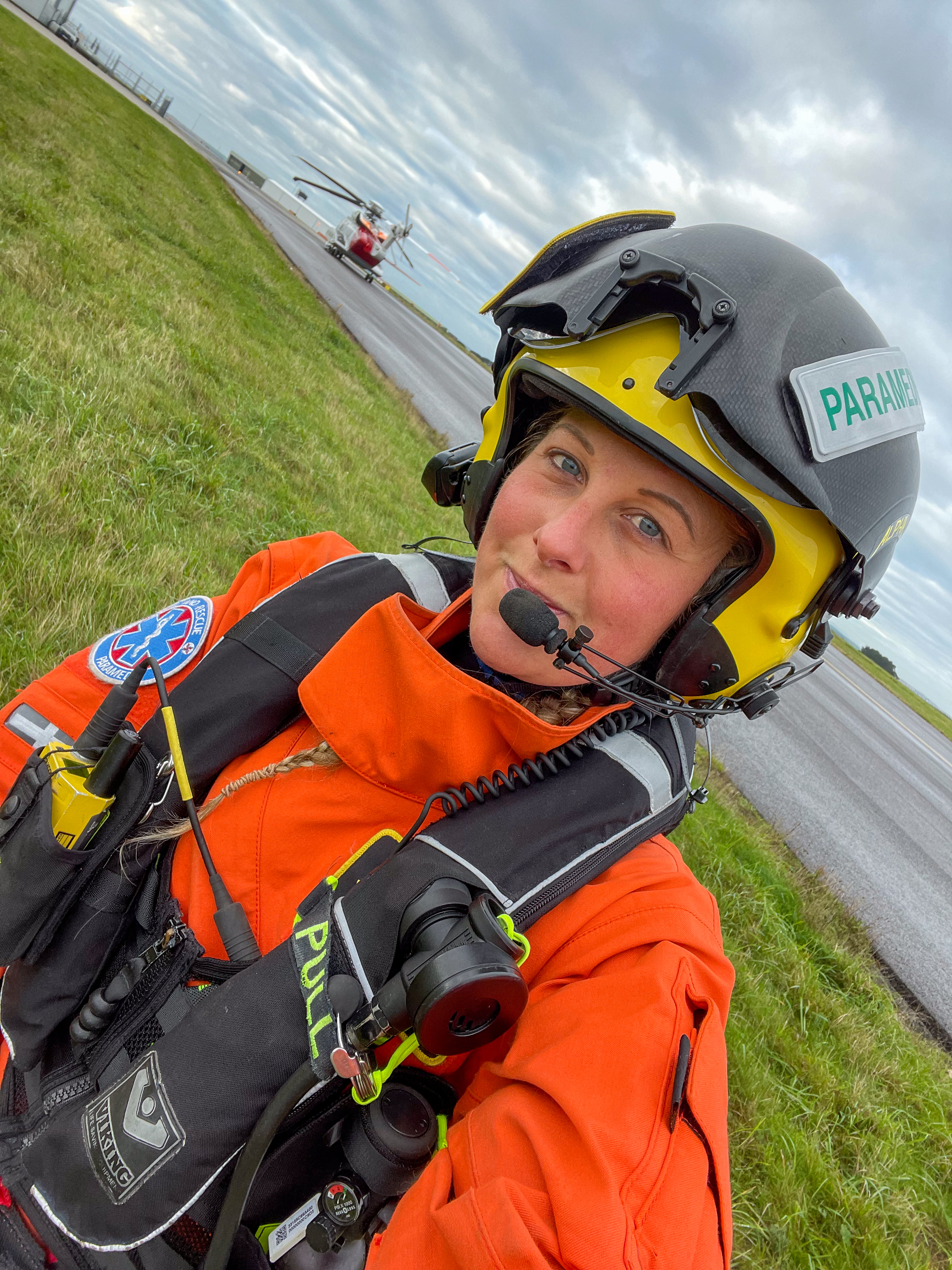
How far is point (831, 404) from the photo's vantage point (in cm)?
154

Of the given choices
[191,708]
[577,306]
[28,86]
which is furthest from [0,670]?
[28,86]

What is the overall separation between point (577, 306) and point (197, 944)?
160 centimetres

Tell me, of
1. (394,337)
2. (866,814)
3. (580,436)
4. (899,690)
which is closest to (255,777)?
(580,436)

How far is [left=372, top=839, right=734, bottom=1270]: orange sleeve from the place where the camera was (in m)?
0.97

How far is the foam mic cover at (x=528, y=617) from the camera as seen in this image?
1427 mm

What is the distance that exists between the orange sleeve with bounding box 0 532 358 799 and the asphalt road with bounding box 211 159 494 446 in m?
11.2

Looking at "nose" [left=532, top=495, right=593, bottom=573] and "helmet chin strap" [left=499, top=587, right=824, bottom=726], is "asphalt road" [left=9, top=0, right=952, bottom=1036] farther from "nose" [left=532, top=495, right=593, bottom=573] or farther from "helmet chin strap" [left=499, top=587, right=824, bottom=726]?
"nose" [left=532, top=495, right=593, bottom=573]

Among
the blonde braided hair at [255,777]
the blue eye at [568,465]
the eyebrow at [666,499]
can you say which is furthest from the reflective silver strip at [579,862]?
the blue eye at [568,465]

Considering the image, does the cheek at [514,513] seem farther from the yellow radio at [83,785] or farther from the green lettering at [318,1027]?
the green lettering at [318,1027]

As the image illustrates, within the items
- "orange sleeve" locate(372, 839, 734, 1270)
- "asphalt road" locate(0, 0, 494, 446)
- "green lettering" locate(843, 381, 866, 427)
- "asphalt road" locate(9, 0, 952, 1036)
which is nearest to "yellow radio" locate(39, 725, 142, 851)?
"orange sleeve" locate(372, 839, 734, 1270)

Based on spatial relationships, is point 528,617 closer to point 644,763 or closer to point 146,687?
point 644,763

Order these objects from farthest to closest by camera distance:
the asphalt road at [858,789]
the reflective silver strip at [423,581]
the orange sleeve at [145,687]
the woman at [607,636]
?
1. the asphalt road at [858,789]
2. the reflective silver strip at [423,581]
3. the orange sleeve at [145,687]
4. the woman at [607,636]

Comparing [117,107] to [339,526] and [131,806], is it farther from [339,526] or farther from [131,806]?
[131,806]

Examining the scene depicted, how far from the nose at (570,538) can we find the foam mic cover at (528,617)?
117mm
